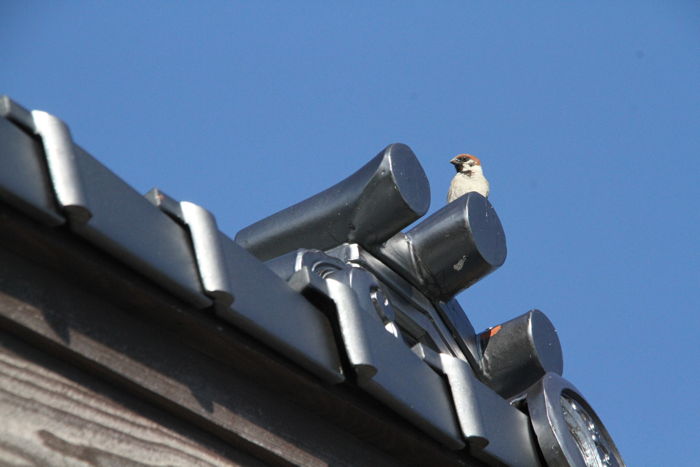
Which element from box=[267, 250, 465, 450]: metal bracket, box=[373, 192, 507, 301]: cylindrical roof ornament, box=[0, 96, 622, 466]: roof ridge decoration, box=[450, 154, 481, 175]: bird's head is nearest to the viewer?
box=[0, 96, 622, 466]: roof ridge decoration

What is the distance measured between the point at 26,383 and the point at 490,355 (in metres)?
1.73

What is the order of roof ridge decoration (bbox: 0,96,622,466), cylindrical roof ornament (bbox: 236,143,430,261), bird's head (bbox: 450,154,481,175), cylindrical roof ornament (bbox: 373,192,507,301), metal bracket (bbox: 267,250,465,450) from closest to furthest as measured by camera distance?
roof ridge decoration (bbox: 0,96,622,466) < metal bracket (bbox: 267,250,465,450) < cylindrical roof ornament (bbox: 236,143,430,261) < cylindrical roof ornament (bbox: 373,192,507,301) < bird's head (bbox: 450,154,481,175)

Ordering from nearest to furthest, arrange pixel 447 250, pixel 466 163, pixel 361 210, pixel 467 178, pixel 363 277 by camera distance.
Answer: pixel 363 277 < pixel 361 210 < pixel 447 250 < pixel 467 178 < pixel 466 163

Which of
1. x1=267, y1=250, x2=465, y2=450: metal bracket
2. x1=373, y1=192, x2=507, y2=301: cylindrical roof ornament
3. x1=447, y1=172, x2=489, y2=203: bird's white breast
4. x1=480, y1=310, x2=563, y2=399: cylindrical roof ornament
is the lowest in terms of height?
x1=267, y1=250, x2=465, y2=450: metal bracket

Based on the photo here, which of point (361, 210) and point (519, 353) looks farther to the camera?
point (519, 353)

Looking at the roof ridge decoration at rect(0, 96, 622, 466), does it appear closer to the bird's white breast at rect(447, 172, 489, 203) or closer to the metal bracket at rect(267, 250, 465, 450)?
the metal bracket at rect(267, 250, 465, 450)

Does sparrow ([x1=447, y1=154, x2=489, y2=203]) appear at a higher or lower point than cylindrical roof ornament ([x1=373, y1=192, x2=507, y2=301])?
higher

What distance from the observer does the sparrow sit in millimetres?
8367

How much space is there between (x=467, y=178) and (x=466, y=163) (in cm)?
56

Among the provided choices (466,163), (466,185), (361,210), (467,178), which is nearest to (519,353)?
(361,210)

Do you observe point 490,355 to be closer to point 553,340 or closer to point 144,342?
point 553,340

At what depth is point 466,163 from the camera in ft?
30.8

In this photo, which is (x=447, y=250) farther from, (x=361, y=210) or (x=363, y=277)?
(x=363, y=277)

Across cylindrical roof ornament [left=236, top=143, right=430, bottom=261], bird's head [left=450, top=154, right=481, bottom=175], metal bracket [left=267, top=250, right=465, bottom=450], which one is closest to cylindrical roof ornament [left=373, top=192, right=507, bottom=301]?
cylindrical roof ornament [left=236, top=143, right=430, bottom=261]
